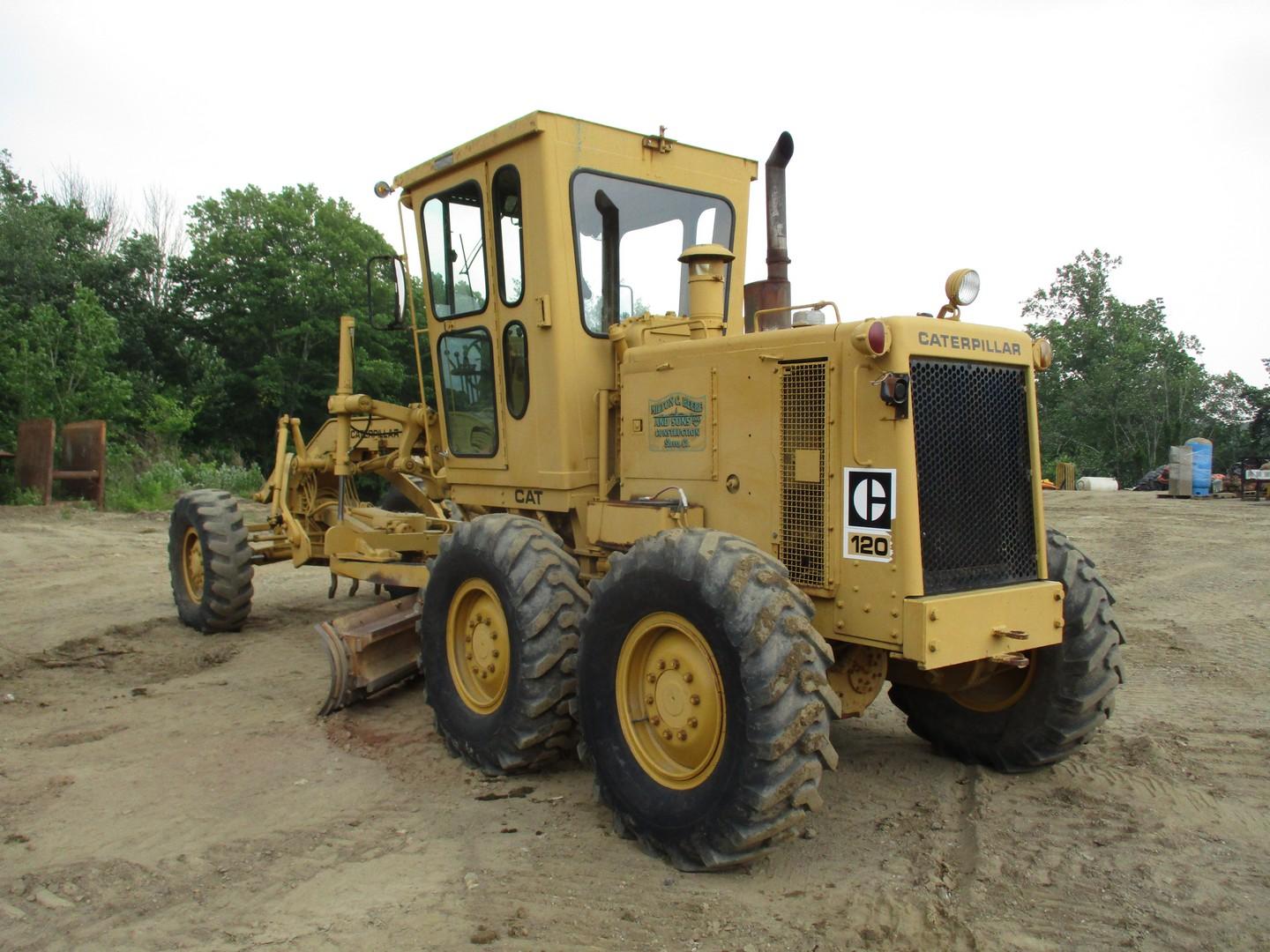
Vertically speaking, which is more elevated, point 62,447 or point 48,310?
point 48,310

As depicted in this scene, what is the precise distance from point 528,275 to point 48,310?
21836mm

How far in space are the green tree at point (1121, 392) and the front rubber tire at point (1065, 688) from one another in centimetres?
3559

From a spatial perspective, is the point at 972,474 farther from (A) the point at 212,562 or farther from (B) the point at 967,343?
(A) the point at 212,562

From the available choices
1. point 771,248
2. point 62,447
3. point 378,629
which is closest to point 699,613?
point 771,248

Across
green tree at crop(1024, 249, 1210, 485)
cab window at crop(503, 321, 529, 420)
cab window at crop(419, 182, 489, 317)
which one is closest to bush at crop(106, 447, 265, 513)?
cab window at crop(419, 182, 489, 317)

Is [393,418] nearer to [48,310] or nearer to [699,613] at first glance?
[699,613]

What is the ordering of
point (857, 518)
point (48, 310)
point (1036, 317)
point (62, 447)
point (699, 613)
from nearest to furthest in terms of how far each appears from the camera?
point (699, 613) → point (857, 518) → point (62, 447) → point (48, 310) → point (1036, 317)

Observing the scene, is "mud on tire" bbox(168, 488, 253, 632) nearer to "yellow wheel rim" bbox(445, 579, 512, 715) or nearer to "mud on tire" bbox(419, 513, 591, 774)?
"yellow wheel rim" bbox(445, 579, 512, 715)

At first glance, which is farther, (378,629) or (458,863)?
(378,629)

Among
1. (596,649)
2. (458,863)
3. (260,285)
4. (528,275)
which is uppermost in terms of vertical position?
(260,285)

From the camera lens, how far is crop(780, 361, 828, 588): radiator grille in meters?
4.32

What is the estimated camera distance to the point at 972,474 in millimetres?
4348

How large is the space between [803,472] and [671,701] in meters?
1.12

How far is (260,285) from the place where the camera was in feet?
105
